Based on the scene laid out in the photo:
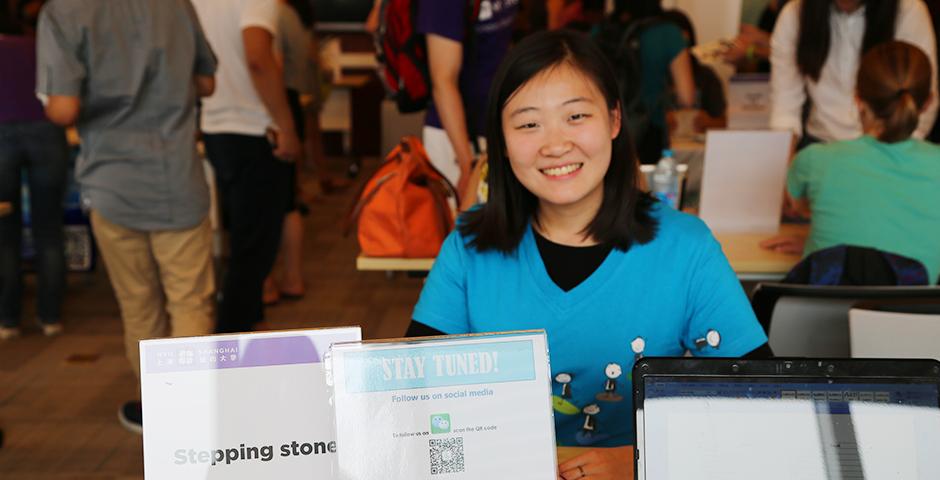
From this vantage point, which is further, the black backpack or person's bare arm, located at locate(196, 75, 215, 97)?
person's bare arm, located at locate(196, 75, 215, 97)

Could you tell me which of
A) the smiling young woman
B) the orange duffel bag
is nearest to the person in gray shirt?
the orange duffel bag

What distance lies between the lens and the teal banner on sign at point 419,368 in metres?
1.03

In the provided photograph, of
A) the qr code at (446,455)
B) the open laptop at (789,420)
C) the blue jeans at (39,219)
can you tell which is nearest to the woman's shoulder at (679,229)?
the open laptop at (789,420)

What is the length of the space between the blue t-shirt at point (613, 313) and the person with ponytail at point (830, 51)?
1.94m

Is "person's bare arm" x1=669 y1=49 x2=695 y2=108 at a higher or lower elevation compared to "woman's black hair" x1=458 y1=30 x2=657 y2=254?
lower

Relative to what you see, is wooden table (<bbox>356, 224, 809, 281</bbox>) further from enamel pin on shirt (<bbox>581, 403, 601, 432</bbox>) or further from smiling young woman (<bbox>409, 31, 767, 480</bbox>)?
enamel pin on shirt (<bbox>581, 403, 601, 432</bbox>)

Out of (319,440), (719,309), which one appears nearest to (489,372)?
(319,440)

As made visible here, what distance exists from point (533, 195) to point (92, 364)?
279 centimetres

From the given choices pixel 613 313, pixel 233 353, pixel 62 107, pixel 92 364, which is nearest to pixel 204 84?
pixel 62 107

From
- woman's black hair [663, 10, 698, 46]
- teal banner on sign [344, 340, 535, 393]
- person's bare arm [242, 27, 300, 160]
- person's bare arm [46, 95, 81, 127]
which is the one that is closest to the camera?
teal banner on sign [344, 340, 535, 393]

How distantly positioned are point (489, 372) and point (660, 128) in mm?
3372

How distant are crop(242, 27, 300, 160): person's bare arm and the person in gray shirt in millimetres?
615

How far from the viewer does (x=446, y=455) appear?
3.41ft

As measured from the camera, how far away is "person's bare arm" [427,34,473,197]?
118 inches
